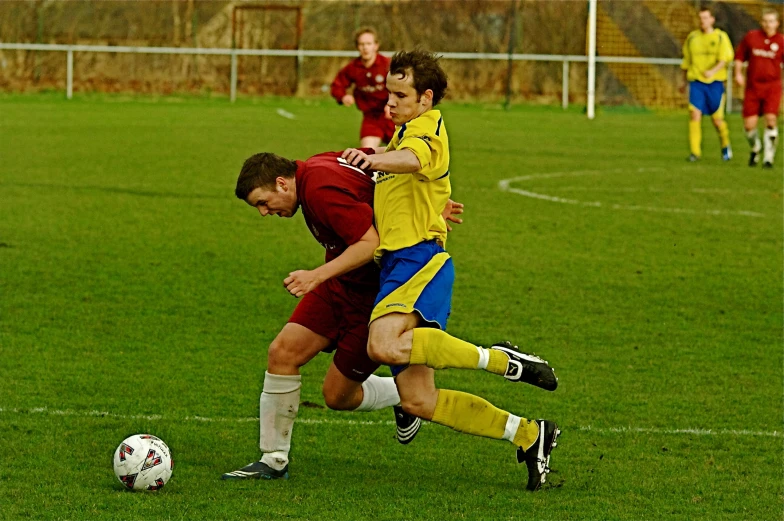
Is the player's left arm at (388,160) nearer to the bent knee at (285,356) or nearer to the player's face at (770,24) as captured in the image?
the bent knee at (285,356)

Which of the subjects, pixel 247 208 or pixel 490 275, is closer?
pixel 490 275

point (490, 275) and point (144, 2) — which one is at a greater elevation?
point (144, 2)

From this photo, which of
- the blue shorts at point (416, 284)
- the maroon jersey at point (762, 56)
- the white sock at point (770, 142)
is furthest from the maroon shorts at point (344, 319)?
the maroon jersey at point (762, 56)

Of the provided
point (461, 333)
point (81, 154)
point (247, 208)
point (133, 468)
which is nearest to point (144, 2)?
point (81, 154)

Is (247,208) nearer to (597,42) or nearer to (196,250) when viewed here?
(196,250)

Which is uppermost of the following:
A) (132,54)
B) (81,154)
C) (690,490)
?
(132,54)

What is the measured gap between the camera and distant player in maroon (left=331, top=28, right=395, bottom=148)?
603 inches

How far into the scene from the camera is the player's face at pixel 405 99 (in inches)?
217

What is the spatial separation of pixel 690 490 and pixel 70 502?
2.65 meters

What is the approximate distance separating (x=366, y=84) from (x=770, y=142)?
21.4 ft

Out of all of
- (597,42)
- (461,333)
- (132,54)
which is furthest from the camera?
(132,54)

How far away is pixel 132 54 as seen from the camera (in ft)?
115

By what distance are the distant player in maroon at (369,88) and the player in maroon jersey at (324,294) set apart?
9275mm

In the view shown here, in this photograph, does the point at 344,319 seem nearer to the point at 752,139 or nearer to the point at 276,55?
the point at 752,139
